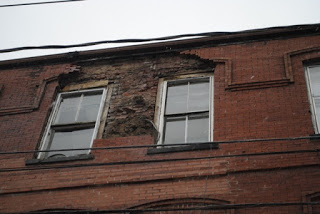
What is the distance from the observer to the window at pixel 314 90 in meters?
9.32

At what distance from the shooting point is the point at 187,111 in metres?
10.3

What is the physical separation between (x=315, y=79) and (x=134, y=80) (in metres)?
4.04

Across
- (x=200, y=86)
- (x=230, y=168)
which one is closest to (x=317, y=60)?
(x=200, y=86)

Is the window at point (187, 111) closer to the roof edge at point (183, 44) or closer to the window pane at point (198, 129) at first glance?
the window pane at point (198, 129)

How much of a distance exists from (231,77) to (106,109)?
285 cm

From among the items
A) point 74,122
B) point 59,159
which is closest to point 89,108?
point 74,122

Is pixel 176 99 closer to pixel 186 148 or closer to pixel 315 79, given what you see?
pixel 186 148

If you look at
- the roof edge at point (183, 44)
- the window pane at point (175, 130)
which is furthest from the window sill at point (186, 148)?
the roof edge at point (183, 44)

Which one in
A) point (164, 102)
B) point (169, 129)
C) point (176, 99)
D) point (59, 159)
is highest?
point (176, 99)

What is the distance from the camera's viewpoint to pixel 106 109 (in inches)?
423

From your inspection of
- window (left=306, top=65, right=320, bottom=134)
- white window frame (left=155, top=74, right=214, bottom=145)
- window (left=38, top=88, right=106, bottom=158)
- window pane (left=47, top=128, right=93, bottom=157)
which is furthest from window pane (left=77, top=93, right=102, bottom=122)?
window (left=306, top=65, right=320, bottom=134)

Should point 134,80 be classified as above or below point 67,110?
above

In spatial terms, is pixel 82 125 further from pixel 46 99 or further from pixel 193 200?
pixel 193 200

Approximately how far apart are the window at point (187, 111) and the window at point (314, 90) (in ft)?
6.62
